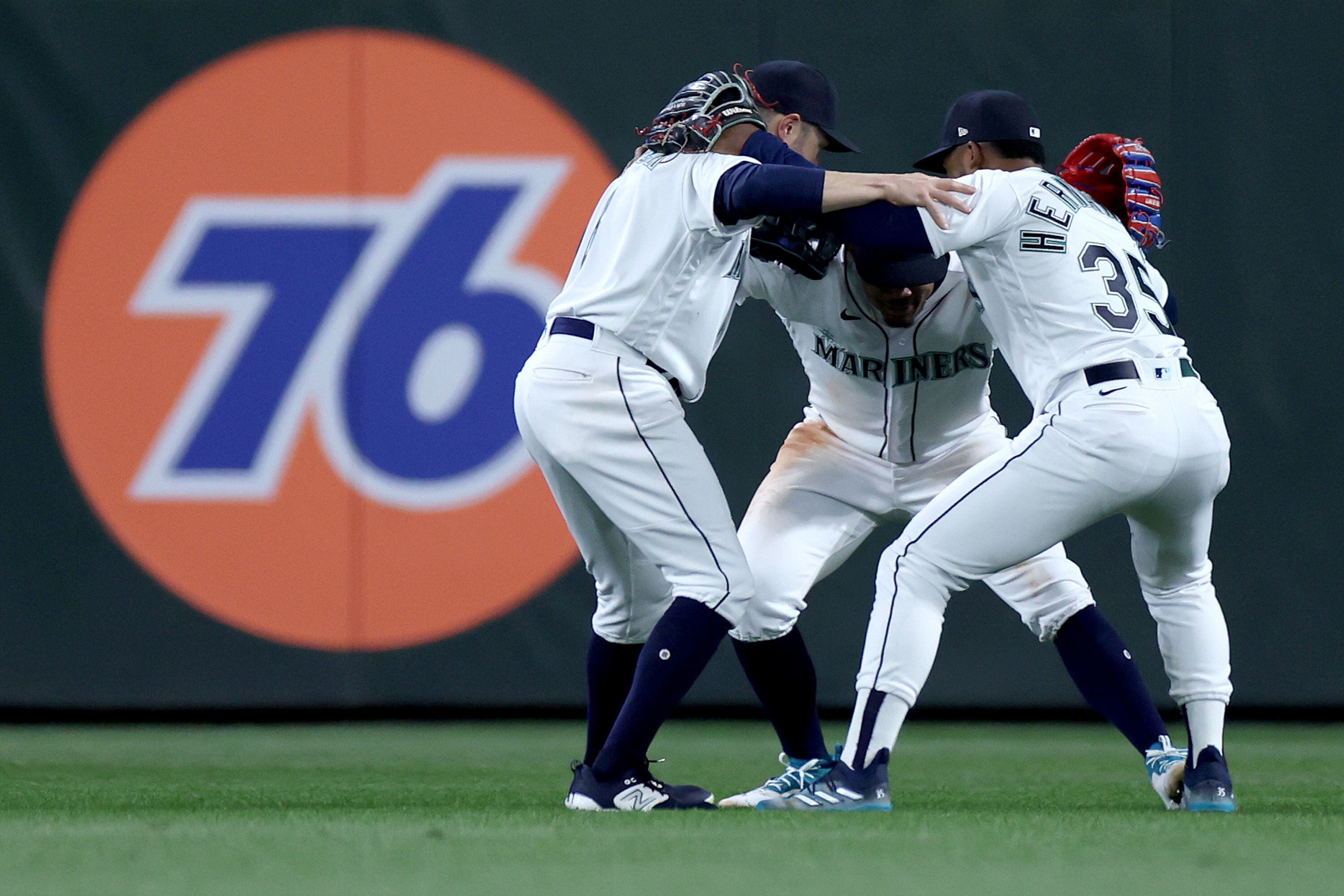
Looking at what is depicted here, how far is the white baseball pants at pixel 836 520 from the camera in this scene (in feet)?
12.4

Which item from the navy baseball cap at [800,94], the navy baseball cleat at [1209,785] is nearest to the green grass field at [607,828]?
the navy baseball cleat at [1209,785]

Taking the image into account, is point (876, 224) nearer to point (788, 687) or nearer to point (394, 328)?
point (788, 687)

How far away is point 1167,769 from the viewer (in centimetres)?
358

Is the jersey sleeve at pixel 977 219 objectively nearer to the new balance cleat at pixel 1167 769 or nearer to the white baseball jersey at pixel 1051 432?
the white baseball jersey at pixel 1051 432

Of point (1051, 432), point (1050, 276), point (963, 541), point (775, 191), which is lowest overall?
point (963, 541)

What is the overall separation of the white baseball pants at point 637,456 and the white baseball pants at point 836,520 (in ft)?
1.15

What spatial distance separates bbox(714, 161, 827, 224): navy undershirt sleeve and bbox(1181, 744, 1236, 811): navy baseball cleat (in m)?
1.37

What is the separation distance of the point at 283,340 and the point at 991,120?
9.65ft

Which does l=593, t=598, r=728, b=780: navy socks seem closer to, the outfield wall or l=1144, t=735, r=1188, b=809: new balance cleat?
l=1144, t=735, r=1188, b=809: new balance cleat

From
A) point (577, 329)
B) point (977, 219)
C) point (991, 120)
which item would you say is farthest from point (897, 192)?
point (577, 329)

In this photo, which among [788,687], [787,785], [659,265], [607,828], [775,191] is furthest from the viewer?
[788,687]

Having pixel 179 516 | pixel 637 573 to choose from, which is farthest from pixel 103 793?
pixel 179 516

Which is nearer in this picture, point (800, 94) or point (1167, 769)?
point (1167, 769)

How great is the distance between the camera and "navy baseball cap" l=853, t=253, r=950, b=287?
3.64 meters
